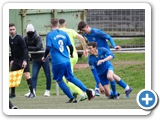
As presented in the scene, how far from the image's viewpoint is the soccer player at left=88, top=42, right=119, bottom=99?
14.2 m

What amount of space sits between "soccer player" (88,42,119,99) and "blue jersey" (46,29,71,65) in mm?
898

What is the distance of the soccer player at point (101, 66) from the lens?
46.5ft

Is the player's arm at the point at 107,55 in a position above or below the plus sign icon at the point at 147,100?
above

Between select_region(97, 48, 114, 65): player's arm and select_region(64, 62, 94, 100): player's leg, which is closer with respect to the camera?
select_region(64, 62, 94, 100): player's leg

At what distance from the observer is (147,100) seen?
1140cm

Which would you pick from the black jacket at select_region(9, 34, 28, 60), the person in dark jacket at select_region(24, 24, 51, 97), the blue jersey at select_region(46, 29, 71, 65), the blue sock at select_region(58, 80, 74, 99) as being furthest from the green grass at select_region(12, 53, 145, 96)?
the blue jersey at select_region(46, 29, 71, 65)

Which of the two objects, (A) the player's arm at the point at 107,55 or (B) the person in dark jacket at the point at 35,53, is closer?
(A) the player's arm at the point at 107,55

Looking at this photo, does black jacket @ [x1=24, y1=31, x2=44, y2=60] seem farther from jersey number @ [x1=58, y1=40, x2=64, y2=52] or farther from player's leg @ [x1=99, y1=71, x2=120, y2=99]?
jersey number @ [x1=58, y1=40, x2=64, y2=52]

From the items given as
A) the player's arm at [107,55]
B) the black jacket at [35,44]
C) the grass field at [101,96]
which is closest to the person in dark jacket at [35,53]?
the black jacket at [35,44]

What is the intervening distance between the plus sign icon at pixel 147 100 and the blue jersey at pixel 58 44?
2333 millimetres

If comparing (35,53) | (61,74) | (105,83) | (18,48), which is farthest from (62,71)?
(35,53)

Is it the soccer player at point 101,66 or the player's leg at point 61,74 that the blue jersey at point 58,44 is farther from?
the soccer player at point 101,66
